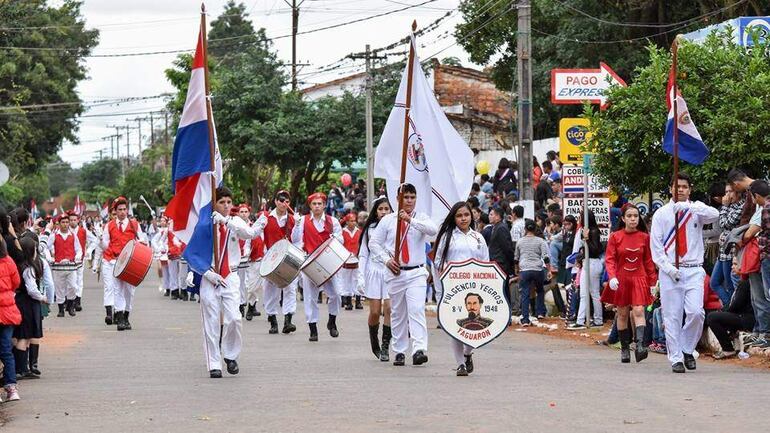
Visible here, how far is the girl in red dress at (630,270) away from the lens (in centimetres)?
1540

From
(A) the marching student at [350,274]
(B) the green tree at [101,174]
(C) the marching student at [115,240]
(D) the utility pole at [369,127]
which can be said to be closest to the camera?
(C) the marching student at [115,240]

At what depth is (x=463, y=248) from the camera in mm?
14562

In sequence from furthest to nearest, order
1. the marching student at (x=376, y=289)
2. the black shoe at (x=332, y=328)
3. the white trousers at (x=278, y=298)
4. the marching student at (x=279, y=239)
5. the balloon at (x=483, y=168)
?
1. the balloon at (x=483, y=168)
2. the white trousers at (x=278, y=298)
3. the marching student at (x=279, y=239)
4. the black shoe at (x=332, y=328)
5. the marching student at (x=376, y=289)

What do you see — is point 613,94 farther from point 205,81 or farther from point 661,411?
point 661,411

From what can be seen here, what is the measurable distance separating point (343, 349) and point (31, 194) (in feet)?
379

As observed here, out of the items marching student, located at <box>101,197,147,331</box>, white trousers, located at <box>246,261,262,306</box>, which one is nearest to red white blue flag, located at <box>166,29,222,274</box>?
marching student, located at <box>101,197,147,331</box>

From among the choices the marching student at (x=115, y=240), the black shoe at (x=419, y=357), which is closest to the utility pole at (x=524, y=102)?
the marching student at (x=115, y=240)

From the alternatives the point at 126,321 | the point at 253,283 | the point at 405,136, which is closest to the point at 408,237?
the point at 405,136

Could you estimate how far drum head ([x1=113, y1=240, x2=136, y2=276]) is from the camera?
71.2 ft

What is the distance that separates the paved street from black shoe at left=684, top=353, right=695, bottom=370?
15 cm

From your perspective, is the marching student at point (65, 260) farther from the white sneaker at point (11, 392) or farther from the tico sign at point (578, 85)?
the white sneaker at point (11, 392)

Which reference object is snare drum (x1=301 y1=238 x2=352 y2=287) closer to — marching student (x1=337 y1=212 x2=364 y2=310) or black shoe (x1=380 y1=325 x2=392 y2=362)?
black shoe (x1=380 y1=325 x2=392 y2=362)

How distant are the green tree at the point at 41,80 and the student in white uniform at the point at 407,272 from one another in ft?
117

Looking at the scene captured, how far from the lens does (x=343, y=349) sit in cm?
1789
